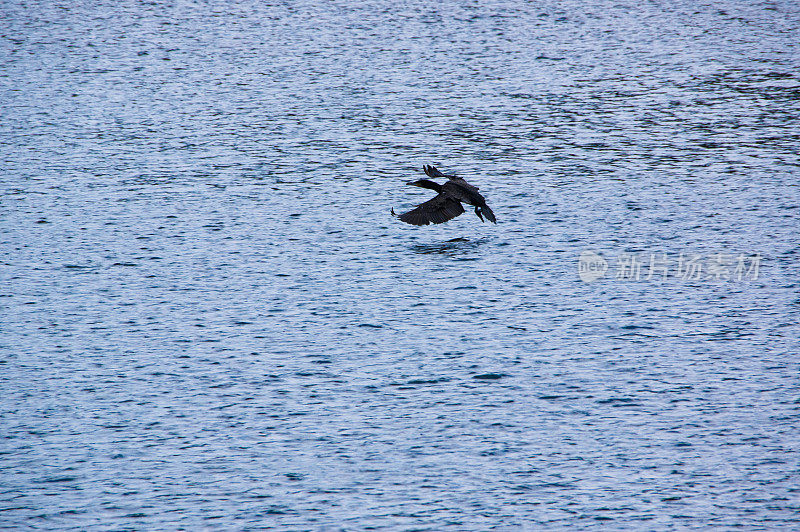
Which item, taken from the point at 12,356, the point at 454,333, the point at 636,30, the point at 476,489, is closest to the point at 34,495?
the point at 12,356

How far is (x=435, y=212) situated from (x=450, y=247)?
0.20 meters

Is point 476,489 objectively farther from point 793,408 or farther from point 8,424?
point 8,424

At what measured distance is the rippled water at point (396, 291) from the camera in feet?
9.96

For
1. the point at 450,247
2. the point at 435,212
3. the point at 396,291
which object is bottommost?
the point at 396,291
